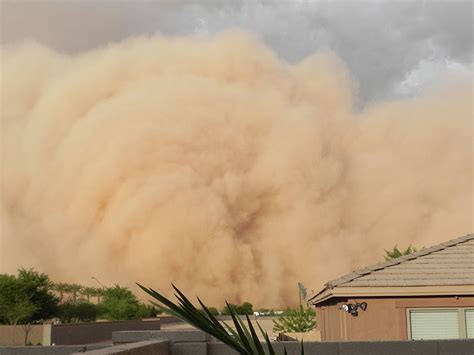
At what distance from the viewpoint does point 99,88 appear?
309ft

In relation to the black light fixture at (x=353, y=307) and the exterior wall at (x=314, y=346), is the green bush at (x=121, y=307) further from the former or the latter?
the exterior wall at (x=314, y=346)

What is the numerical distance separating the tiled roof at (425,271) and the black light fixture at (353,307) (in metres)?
0.46

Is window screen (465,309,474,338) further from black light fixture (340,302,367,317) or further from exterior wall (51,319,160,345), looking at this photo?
exterior wall (51,319,160,345)

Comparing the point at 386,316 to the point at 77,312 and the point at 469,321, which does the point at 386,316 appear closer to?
the point at 469,321

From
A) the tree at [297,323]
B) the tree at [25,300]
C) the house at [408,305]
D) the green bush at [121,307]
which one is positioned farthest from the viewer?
the green bush at [121,307]

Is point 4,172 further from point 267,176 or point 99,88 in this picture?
point 267,176

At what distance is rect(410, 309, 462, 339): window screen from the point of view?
17125 mm

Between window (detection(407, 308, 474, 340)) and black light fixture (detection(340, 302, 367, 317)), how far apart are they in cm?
105

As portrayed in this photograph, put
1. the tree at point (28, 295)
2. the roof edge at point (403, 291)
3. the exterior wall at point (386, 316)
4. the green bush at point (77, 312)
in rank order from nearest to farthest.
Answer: the roof edge at point (403, 291)
the exterior wall at point (386, 316)
the tree at point (28, 295)
the green bush at point (77, 312)

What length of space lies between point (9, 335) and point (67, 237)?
161 feet

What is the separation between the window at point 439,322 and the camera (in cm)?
1706

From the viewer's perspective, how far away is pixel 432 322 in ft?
56.6

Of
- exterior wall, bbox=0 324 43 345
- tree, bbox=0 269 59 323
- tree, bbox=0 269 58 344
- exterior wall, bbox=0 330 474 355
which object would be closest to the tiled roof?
exterior wall, bbox=0 330 474 355

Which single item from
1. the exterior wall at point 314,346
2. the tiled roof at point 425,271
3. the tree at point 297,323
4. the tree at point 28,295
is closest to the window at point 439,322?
the tiled roof at point 425,271
